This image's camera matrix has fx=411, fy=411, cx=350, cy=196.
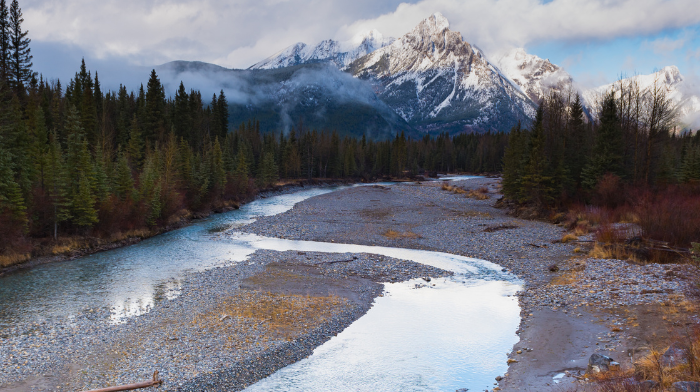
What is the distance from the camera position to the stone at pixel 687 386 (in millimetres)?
7992

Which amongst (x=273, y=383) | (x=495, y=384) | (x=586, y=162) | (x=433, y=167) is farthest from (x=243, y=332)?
(x=433, y=167)

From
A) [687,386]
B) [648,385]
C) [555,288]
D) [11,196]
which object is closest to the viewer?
[687,386]

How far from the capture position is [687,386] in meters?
8.09

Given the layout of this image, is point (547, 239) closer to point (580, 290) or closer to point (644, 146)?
point (580, 290)

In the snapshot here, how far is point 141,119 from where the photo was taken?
74.2m

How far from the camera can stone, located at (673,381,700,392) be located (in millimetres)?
7992

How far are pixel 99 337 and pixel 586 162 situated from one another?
166ft

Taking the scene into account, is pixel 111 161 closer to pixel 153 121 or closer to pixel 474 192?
pixel 153 121

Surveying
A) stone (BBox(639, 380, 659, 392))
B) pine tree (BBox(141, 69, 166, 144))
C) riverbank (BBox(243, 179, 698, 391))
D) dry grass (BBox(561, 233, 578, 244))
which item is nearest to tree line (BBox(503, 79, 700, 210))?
riverbank (BBox(243, 179, 698, 391))

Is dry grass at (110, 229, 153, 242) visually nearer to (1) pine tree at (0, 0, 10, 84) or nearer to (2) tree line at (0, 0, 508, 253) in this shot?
(2) tree line at (0, 0, 508, 253)

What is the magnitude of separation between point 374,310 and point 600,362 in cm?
953

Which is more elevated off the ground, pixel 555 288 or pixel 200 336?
pixel 555 288

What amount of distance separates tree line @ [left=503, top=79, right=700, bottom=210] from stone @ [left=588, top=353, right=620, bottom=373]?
3622cm

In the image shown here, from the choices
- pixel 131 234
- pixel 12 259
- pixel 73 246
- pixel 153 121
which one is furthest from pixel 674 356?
pixel 153 121
